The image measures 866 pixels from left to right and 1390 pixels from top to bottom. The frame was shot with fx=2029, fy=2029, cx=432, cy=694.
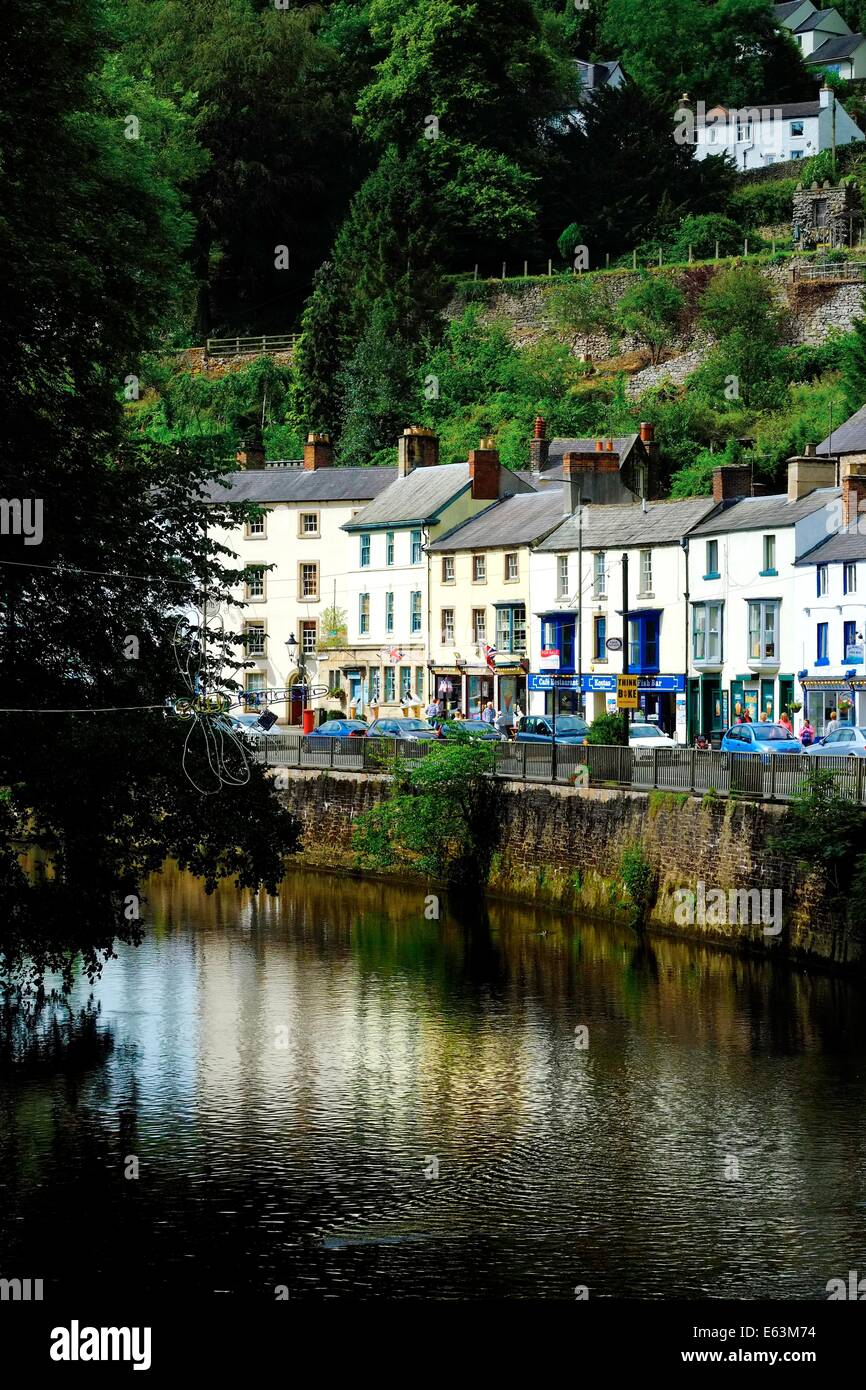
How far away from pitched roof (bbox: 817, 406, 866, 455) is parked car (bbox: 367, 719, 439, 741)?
15.3 m

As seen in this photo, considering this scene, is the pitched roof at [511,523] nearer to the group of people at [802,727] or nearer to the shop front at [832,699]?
the group of people at [802,727]

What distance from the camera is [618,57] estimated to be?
118 metres

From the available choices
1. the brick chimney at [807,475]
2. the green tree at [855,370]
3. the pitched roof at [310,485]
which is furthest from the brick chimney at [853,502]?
the pitched roof at [310,485]

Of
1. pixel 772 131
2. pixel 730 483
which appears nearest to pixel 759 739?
pixel 730 483

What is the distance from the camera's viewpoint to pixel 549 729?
5647 cm

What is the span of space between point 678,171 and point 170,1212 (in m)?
78.8

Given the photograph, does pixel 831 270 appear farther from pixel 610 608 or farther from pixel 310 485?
pixel 610 608

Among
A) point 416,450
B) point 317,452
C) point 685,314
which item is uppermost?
point 685,314

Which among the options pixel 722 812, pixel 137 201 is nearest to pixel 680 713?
pixel 722 812

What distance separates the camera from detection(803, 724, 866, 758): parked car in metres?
43.8

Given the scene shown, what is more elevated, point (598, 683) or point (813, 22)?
point (813, 22)

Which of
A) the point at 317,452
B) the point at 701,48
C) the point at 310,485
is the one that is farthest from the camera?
the point at 701,48

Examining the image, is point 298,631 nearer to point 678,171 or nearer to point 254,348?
point 254,348

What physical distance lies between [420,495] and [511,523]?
19.4ft
